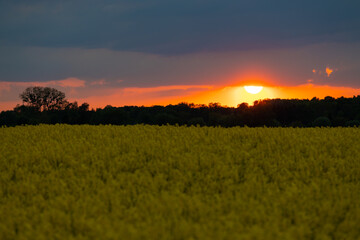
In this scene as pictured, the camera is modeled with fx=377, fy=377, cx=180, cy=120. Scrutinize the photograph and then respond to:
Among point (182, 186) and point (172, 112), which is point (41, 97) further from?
point (182, 186)

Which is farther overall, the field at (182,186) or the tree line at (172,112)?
the tree line at (172,112)

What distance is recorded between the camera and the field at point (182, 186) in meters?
5.71

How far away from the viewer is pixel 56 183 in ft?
26.2

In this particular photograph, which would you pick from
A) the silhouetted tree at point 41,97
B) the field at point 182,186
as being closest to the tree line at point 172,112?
the silhouetted tree at point 41,97

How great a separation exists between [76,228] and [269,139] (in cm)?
680

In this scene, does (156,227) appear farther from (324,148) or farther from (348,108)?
(348,108)

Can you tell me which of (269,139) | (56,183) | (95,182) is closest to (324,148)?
(269,139)

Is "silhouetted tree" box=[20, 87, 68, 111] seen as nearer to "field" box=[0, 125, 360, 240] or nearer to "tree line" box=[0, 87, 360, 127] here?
"tree line" box=[0, 87, 360, 127]

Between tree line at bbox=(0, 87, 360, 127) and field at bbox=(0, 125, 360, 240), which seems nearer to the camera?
field at bbox=(0, 125, 360, 240)

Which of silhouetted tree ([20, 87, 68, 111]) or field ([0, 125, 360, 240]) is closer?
field ([0, 125, 360, 240])

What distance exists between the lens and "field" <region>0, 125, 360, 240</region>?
5.71m

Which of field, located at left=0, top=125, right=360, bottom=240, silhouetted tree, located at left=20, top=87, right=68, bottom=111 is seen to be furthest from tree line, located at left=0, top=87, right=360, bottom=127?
field, located at left=0, top=125, right=360, bottom=240

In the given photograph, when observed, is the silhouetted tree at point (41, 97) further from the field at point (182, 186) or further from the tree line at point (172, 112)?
the field at point (182, 186)

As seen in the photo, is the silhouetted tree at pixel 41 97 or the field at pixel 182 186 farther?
the silhouetted tree at pixel 41 97
